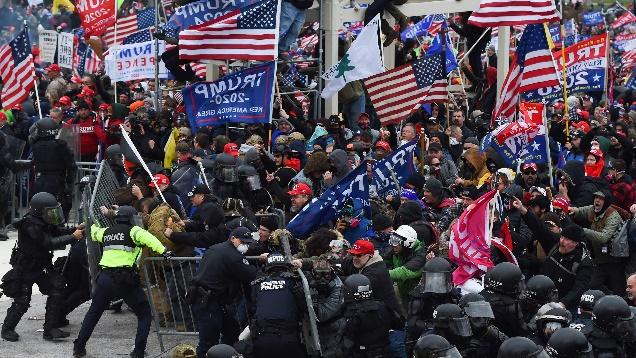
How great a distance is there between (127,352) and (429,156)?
4670 mm

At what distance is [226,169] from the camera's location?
15641mm

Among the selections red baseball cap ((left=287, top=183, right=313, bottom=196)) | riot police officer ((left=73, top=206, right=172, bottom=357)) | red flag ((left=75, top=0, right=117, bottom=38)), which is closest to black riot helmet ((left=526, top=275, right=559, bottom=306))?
riot police officer ((left=73, top=206, right=172, bottom=357))

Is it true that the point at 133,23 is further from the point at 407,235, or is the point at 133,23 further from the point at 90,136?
the point at 407,235

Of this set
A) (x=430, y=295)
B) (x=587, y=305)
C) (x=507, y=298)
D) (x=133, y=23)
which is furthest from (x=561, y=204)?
(x=133, y=23)

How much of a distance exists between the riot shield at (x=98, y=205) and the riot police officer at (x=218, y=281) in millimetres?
1559

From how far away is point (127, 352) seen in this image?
46.9ft

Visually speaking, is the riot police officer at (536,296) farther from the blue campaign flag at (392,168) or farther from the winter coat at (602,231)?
the blue campaign flag at (392,168)

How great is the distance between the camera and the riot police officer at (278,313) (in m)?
12.1

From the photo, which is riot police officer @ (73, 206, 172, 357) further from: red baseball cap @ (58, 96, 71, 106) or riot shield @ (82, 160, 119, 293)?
red baseball cap @ (58, 96, 71, 106)

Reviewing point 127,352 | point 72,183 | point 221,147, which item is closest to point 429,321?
point 127,352


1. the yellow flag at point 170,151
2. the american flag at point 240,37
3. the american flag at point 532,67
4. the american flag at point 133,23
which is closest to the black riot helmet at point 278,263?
the american flag at point 240,37

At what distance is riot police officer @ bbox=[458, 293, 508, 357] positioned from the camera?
430 inches

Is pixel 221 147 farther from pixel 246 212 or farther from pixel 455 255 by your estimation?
pixel 455 255

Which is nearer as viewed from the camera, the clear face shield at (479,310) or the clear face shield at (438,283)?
the clear face shield at (479,310)
